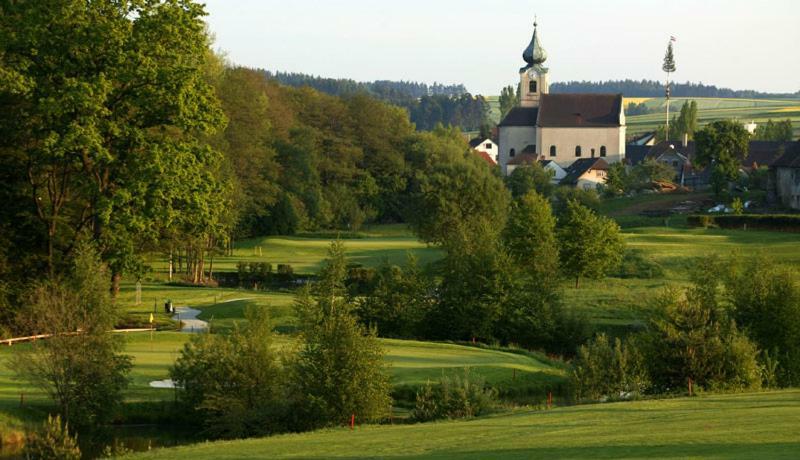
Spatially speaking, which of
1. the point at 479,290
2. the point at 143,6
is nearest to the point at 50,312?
the point at 143,6

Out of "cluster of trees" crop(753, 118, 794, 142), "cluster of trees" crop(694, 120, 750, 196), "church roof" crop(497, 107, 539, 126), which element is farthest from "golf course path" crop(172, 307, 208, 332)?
"cluster of trees" crop(753, 118, 794, 142)

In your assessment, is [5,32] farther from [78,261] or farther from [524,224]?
[524,224]

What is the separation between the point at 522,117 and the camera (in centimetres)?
16450

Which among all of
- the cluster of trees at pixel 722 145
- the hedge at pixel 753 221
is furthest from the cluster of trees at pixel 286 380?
the cluster of trees at pixel 722 145

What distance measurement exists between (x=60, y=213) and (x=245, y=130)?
38.7m

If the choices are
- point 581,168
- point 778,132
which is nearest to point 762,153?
point 581,168

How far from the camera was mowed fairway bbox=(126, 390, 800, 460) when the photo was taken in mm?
22438

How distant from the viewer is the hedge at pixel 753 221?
268 ft

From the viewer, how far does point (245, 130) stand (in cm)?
8581

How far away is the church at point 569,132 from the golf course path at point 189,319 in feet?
338

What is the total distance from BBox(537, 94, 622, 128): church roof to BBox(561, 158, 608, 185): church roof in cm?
1108

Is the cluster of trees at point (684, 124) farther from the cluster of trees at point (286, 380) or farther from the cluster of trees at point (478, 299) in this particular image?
the cluster of trees at point (286, 380)

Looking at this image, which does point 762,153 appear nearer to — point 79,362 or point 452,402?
point 452,402

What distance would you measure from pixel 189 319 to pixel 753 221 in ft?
151
